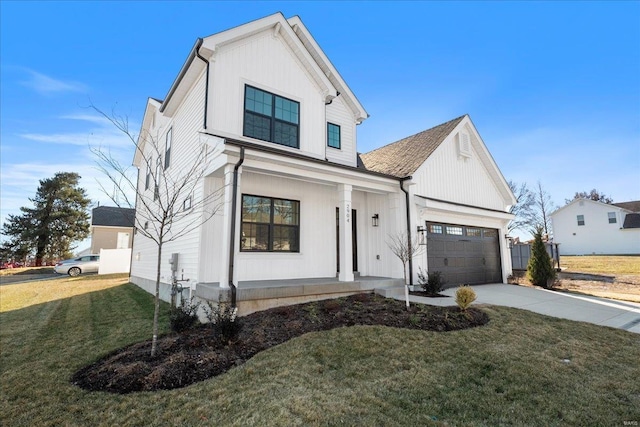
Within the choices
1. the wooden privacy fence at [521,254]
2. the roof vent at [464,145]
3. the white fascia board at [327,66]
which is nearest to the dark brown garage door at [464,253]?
the roof vent at [464,145]

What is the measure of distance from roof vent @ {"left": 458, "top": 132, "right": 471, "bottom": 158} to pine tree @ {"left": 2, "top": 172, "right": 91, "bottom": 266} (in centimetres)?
3626

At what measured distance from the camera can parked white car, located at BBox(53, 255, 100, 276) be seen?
20188 mm

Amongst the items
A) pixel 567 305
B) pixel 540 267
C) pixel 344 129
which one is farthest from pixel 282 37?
pixel 540 267

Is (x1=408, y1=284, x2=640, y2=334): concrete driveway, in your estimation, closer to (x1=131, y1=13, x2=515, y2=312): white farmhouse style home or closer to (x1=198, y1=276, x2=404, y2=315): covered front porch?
(x1=131, y1=13, x2=515, y2=312): white farmhouse style home

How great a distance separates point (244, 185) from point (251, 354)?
4792 mm

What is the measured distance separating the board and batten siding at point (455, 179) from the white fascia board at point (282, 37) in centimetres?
440

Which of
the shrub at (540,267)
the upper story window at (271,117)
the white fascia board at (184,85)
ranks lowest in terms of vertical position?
the shrub at (540,267)

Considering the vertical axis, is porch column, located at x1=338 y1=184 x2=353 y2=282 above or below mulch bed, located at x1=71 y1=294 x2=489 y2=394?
above

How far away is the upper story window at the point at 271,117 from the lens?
886 cm

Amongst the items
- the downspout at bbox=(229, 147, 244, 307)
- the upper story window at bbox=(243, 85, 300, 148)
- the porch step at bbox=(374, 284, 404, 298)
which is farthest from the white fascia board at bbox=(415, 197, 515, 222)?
the downspout at bbox=(229, 147, 244, 307)

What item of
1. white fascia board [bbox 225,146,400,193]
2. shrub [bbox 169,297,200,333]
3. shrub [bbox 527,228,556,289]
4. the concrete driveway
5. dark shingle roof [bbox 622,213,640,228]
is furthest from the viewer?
dark shingle roof [bbox 622,213,640,228]

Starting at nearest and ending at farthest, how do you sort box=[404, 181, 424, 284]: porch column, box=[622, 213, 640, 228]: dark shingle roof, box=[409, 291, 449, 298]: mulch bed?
1. box=[409, 291, 449, 298]: mulch bed
2. box=[404, 181, 424, 284]: porch column
3. box=[622, 213, 640, 228]: dark shingle roof

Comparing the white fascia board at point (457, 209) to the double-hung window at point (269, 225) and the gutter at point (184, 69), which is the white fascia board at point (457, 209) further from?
the gutter at point (184, 69)

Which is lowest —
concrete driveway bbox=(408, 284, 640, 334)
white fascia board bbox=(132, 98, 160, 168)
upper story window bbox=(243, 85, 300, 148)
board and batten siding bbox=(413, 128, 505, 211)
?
concrete driveway bbox=(408, 284, 640, 334)
